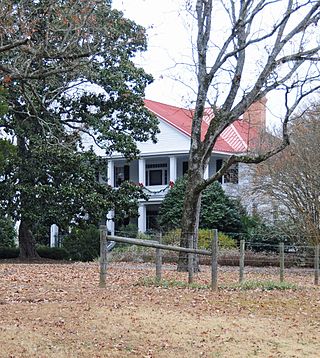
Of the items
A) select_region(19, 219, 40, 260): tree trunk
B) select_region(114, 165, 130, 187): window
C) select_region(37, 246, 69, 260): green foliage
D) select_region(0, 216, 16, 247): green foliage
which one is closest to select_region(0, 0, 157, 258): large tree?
select_region(19, 219, 40, 260): tree trunk

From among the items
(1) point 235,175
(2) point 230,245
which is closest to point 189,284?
(2) point 230,245

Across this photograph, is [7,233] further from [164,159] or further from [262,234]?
[262,234]

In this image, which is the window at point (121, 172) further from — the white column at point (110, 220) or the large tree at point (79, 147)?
the large tree at point (79, 147)

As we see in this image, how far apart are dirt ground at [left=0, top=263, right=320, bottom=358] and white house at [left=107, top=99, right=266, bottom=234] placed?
2168 cm

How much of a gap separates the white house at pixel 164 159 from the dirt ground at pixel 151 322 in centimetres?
2168

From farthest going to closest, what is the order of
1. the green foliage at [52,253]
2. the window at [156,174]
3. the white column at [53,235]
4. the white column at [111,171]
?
1. the window at [156,174]
2. the white column at [111,171]
3. the white column at [53,235]
4. the green foliage at [52,253]

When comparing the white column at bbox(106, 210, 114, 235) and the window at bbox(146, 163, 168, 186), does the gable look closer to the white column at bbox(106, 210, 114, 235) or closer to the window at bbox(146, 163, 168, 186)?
the window at bbox(146, 163, 168, 186)

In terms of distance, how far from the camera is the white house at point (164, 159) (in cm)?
3784

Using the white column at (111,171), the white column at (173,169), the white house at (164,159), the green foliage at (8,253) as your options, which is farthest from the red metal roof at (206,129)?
the green foliage at (8,253)

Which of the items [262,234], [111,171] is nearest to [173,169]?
[111,171]

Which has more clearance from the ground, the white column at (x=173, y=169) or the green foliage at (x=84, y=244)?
the white column at (x=173, y=169)

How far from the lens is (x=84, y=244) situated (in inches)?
1175

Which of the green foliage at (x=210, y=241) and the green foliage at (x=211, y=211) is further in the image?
the green foliage at (x=211, y=211)

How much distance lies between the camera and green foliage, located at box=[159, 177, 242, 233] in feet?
105
